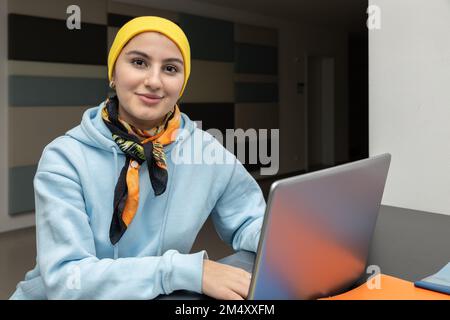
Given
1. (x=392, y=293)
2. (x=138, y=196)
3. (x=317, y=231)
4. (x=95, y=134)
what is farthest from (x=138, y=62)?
(x=392, y=293)

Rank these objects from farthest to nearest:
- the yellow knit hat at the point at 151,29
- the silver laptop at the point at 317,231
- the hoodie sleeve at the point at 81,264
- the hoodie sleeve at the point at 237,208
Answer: the hoodie sleeve at the point at 237,208 → the yellow knit hat at the point at 151,29 → the hoodie sleeve at the point at 81,264 → the silver laptop at the point at 317,231

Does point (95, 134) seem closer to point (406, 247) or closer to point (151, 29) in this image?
point (151, 29)

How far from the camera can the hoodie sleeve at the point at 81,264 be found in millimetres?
841

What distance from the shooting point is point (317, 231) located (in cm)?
77

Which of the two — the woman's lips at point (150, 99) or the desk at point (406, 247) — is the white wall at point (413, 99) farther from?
the woman's lips at point (150, 99)

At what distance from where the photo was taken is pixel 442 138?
5.11 feet

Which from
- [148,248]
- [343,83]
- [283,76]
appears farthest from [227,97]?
[148,248]

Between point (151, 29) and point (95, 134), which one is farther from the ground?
point (151, 29)

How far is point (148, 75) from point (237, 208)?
0.43 m

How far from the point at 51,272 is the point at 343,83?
9369 millimetres

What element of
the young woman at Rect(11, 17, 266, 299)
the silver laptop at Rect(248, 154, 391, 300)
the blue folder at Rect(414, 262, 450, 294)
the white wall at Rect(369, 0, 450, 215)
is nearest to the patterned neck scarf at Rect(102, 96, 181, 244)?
the young woman at Rect(11, 17, 266, 299)

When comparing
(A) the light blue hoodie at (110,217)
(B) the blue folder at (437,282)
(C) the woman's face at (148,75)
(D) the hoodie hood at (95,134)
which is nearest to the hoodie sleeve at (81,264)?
(A) the light blue hoodie at (110,217)

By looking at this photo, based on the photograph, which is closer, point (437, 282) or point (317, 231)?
point (317, 231)

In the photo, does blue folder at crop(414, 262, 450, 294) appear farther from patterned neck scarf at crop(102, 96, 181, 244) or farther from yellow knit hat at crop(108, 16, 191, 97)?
yellow knit hat at crop(108, 16, 191, 97)
